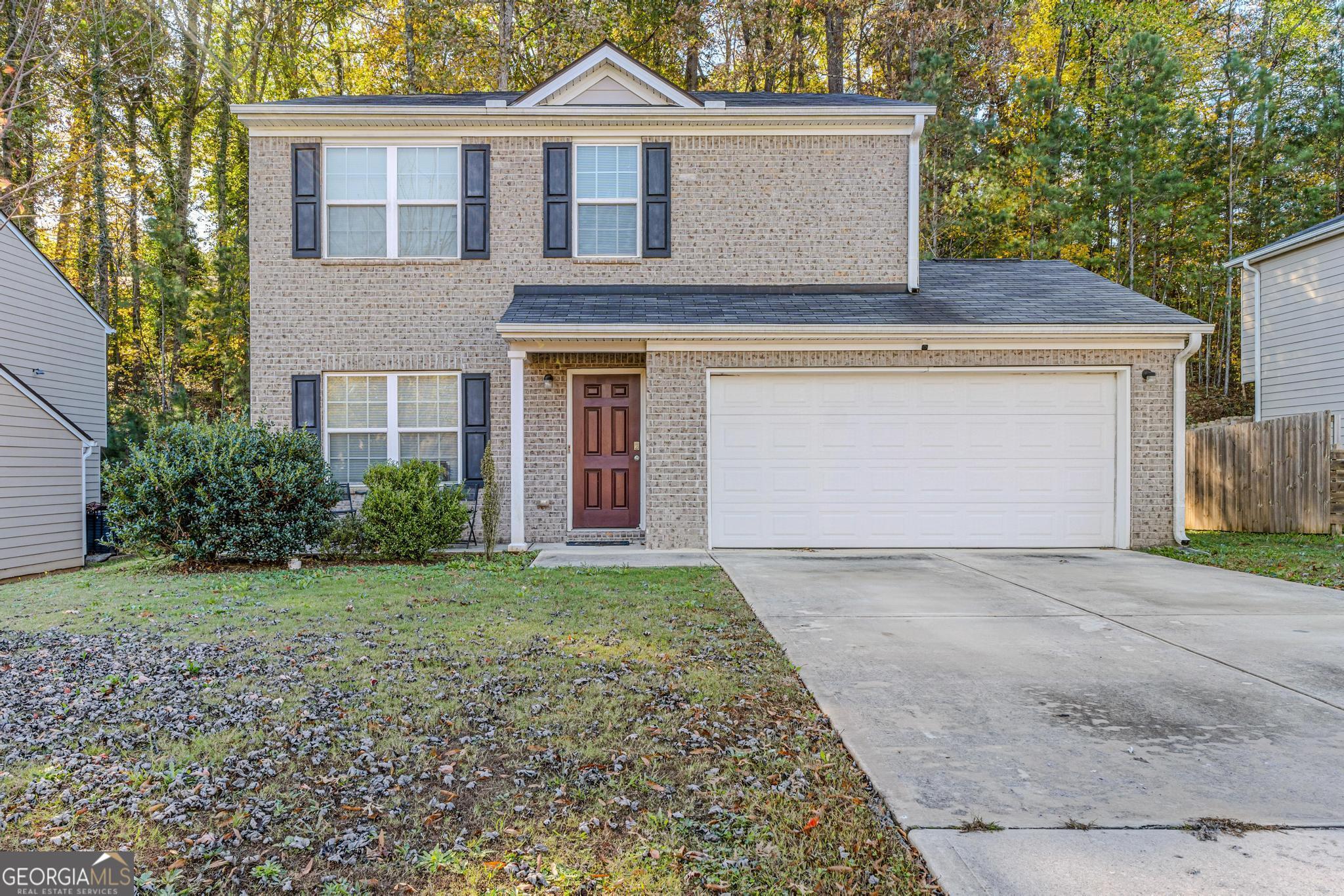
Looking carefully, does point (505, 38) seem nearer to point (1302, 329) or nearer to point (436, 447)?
point (436, 447)

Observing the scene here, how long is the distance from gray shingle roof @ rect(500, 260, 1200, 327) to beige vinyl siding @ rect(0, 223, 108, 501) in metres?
9.32

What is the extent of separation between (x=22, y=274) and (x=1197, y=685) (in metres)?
17.1

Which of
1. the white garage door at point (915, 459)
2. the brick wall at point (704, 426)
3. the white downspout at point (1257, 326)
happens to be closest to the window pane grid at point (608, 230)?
the brick wall at point (704, 426)

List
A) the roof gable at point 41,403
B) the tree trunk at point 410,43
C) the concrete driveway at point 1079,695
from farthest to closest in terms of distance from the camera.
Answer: the tree trunk at point 410,43
the roof gable at point 41,403
the concrete driveway at point 1079,695

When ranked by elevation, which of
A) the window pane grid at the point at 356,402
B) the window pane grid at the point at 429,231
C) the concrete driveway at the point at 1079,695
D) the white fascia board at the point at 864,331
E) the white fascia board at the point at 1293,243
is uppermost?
the white fascia board at the point at 1293,243

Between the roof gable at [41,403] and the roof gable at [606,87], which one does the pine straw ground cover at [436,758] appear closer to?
the roof gable at [41,403]

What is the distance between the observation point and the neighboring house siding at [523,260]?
9.91 m

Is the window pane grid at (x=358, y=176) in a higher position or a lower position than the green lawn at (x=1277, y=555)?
higher

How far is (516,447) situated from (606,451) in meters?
1.29

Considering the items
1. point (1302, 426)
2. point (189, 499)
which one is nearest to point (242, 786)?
point (189, 499)

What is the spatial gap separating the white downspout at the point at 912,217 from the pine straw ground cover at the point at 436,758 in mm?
6773

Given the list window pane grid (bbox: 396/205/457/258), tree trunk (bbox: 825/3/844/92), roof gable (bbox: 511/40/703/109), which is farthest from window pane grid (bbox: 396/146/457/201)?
tree trunk (bbox: 825/3/844/92)

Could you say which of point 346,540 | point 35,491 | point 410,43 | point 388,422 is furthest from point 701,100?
point 35,491
